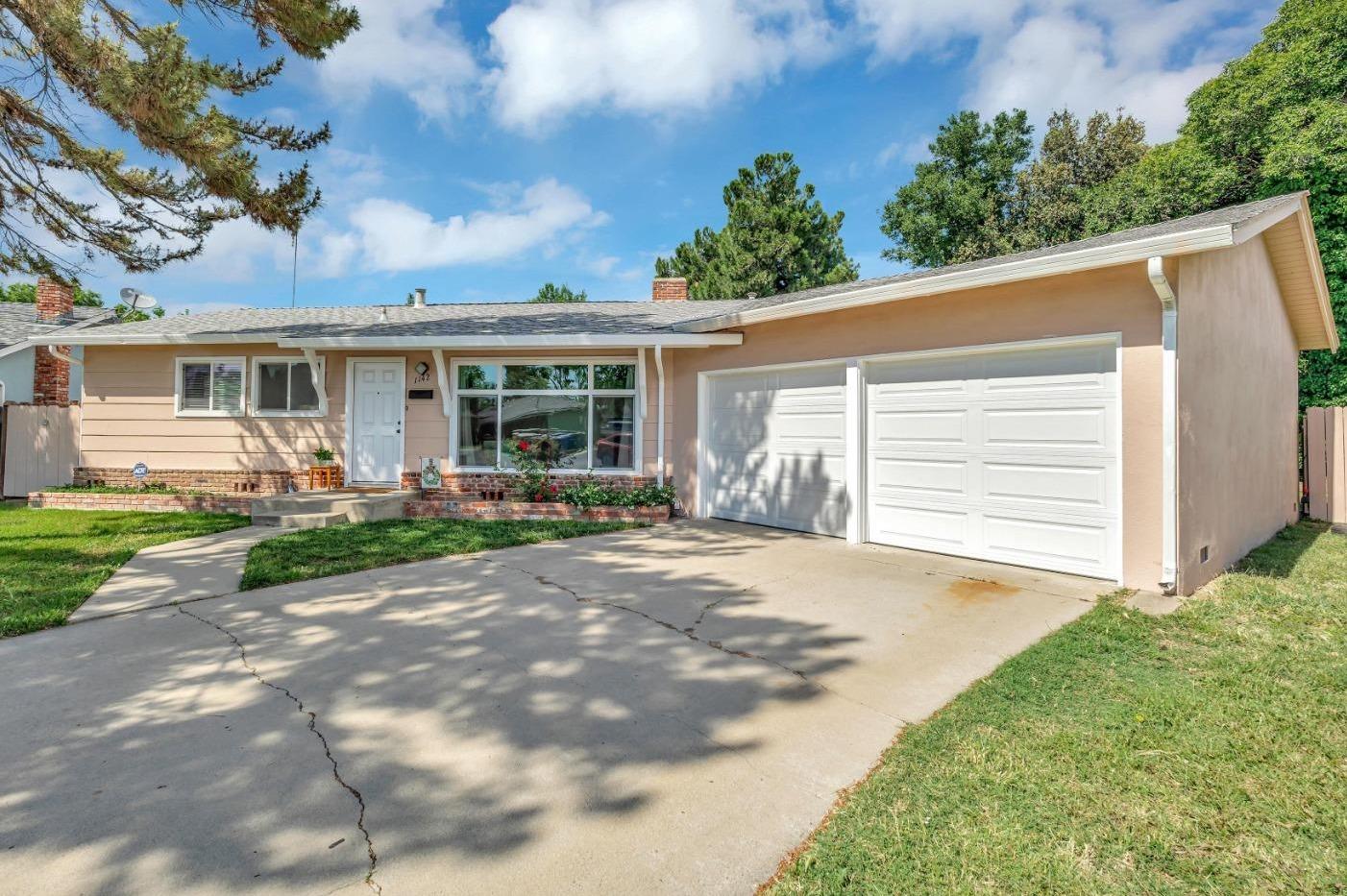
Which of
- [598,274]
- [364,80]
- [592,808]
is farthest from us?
[598,274]

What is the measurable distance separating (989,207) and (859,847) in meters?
→ 24.0

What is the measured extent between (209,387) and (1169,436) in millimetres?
12951

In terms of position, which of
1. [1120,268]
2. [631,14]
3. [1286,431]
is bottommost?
[1286,431]

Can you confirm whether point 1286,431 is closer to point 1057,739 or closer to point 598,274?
point 1057,739

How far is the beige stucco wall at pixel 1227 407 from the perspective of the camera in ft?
16.3

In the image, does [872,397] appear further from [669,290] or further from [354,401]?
[354,401]

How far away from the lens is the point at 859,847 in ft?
6.84

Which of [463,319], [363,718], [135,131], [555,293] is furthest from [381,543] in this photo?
[555,293]

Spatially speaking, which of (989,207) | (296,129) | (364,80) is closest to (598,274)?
(989,207)

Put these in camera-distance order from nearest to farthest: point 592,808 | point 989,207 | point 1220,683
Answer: point 592,808 < point 1220,683 < point 989,207

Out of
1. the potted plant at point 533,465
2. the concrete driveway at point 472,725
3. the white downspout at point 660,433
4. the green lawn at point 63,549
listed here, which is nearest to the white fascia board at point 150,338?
the green lawn at point 63,549

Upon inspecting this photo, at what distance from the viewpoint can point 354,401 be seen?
10078 mm

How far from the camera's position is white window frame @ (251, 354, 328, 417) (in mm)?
9961

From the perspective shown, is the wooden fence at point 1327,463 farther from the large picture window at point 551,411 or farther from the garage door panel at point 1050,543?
the large picture window at point 551,411
